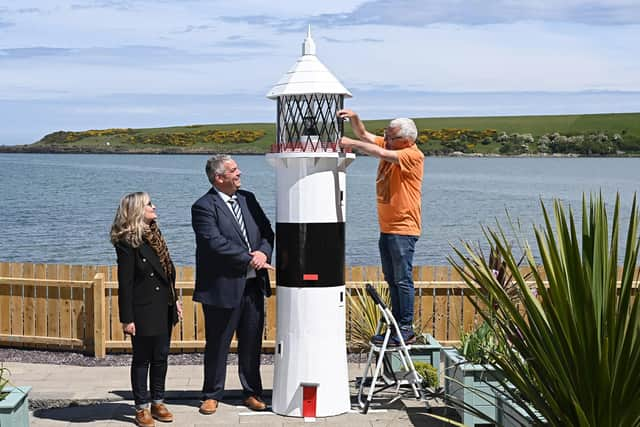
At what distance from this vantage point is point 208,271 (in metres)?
6.86

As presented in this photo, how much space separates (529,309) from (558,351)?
0.69 feet

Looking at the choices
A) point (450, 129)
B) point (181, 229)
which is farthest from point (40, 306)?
point (450, 129)

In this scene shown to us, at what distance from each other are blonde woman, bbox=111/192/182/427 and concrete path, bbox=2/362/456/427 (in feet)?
1.37

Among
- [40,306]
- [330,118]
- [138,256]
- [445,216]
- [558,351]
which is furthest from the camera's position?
[445,216]

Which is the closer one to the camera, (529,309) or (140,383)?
(529,309)

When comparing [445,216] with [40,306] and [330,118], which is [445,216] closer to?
[40,306]

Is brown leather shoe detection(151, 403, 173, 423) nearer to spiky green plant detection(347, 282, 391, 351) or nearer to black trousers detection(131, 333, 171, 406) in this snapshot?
black trousers detection(131, 333, 171, 406)

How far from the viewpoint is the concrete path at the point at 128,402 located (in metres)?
6.77

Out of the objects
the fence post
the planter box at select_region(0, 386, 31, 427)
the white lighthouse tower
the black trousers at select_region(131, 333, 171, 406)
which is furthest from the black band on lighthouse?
the fence post

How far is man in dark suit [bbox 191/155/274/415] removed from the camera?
6832 millimetres

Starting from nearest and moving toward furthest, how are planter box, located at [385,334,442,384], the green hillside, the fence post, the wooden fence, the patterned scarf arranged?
the patterned scarf < planter box, located at [385,334,442,384] < the fence post < the wooden fence < the green hillside

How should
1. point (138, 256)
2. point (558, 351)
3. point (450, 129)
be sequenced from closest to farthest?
1. point (558, 351)
2. point (138, 256)
3. point (450, 129)

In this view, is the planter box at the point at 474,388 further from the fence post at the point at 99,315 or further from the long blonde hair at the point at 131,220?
the fence post at the point at 99,315

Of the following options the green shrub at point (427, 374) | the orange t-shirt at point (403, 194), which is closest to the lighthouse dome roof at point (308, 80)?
the orange t-shirt at point (403, 194)
